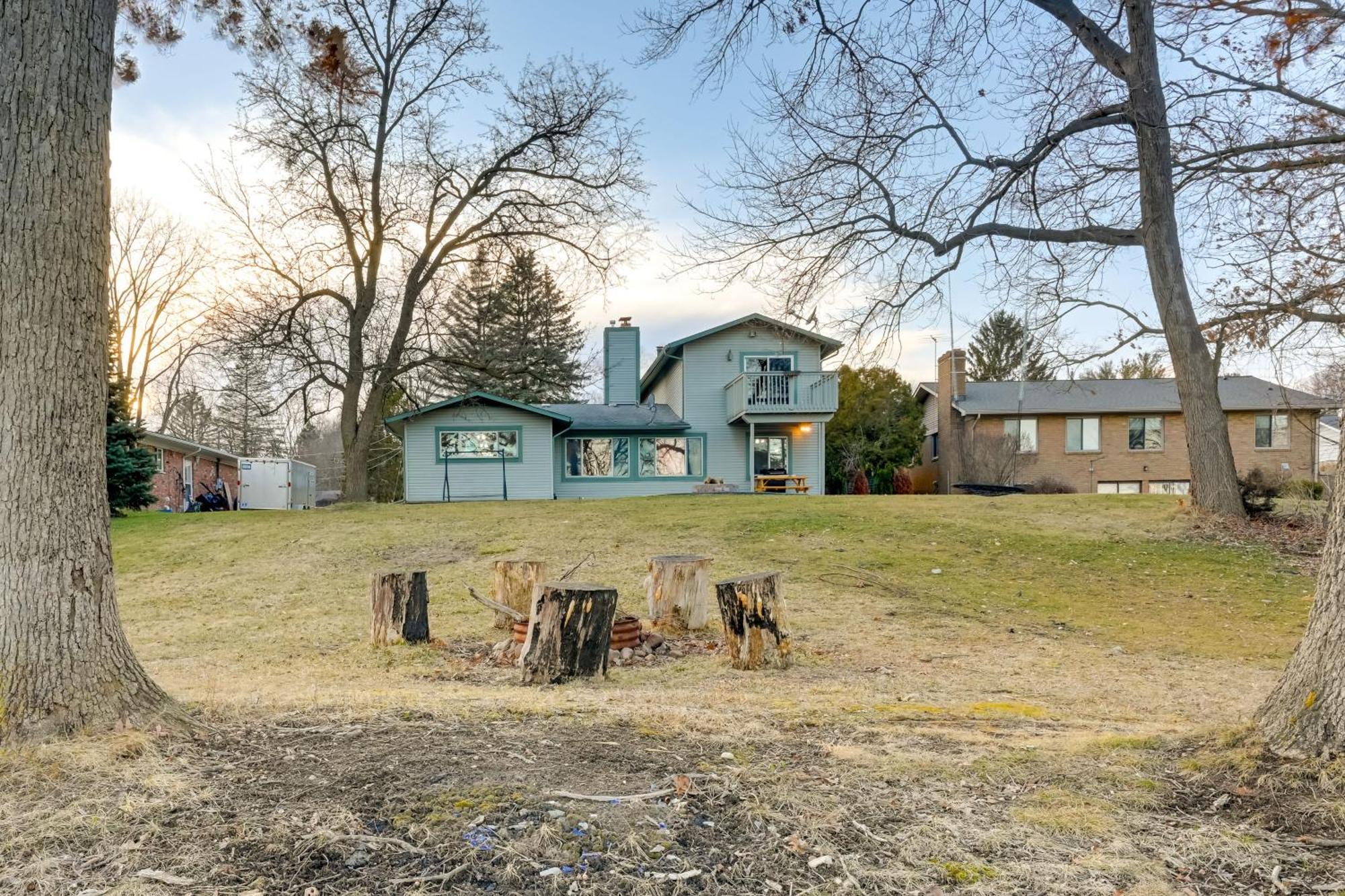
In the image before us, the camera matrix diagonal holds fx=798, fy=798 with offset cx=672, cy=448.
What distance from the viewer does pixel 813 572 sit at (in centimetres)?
1060

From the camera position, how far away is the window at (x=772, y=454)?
24.7m

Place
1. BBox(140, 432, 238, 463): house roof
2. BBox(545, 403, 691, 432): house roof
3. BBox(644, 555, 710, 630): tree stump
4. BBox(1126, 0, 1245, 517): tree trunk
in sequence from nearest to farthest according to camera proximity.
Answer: BBox(644, 555, 710, 630): tree stump, BBox(1126, 0, 1245, 517): tree trunk, BBox(140, 432, 238, 463): house roof, BBox(545, 403, 691, 432): house roof

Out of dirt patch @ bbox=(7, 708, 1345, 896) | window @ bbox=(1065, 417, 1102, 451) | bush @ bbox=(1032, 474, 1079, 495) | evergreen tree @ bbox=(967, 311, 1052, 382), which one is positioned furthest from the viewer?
evergreen tree @ bbox=(967, 311, 1052, 382)

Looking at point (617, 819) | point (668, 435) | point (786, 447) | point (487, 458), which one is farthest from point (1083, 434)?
point (617, 819)

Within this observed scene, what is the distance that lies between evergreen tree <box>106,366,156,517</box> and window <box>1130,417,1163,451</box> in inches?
1218

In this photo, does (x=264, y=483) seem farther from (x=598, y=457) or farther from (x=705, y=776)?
(x=705, y=776)

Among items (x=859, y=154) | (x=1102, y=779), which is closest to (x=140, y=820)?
(x=1102, y=779)

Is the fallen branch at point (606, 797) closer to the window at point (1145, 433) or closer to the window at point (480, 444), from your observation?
the window at point (480, 444)

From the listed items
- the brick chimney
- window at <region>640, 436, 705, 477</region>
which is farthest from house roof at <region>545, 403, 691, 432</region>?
the brick chimney

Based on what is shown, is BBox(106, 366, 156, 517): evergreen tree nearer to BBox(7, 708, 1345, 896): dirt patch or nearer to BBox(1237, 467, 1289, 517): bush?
BBox(7, 708, 1345, 896): dirt patch

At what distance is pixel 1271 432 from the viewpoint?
29.2 meters

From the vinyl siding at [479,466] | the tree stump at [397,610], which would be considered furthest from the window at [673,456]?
the tree stump at [397,610]

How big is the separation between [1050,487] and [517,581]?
2288 centimetres

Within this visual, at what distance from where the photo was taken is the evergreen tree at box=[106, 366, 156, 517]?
1781 cm
